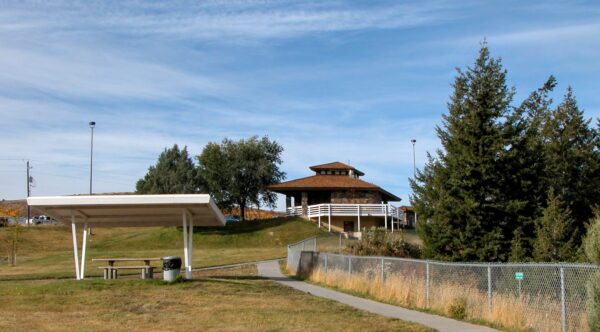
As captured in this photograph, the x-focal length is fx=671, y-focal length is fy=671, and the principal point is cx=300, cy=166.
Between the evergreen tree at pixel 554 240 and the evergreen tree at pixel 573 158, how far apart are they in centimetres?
521

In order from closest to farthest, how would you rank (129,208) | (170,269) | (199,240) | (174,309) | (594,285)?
(594,285)
(174,309)
(170,269)
(129,208)
(199,240)

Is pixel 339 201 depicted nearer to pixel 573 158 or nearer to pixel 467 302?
pixel 573 158

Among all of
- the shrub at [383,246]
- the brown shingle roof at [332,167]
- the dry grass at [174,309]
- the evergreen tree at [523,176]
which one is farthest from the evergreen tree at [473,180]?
the brown shingle roof at [332,167]

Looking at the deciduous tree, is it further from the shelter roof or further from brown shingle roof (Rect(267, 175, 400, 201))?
the shelter roof

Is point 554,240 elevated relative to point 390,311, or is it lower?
elevated

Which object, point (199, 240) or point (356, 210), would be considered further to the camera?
point (356, 210)

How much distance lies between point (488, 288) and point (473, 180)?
11.5m

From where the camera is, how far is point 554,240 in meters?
21.5

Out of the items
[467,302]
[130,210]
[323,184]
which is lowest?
[467,302]

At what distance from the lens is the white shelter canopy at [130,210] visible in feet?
68.5

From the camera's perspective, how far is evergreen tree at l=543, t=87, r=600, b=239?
28281 millimetres

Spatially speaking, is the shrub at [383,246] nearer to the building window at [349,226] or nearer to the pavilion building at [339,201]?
the pavilion building at [339,201]

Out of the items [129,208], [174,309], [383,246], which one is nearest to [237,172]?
[383,246]

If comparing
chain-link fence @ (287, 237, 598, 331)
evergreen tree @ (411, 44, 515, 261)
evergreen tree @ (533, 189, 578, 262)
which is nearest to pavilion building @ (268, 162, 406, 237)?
evergreen tree @ (411, 44, 515, 261)
